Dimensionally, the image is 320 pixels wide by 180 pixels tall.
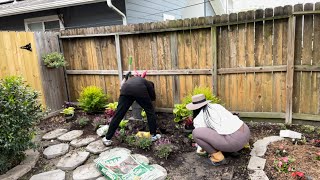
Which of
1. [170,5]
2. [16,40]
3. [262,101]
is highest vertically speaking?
[170,5]

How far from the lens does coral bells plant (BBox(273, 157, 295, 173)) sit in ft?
10.3

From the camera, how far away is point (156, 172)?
3191 millimetres

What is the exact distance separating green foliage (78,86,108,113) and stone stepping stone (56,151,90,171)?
170 cm

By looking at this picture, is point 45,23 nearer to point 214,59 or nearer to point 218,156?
point 214,59

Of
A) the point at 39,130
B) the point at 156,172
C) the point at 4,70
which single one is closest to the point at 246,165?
the point at 156,172

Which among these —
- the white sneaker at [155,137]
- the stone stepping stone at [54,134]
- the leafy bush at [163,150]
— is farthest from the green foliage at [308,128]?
the stone stepping stone at [54,134]

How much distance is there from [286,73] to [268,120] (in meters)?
0.91

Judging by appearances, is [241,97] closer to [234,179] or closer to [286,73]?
[286,73]

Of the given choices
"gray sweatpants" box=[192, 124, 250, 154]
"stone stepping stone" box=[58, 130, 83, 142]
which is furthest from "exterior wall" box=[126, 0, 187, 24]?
"gray sweatpants" box=[192, 124, 250, 154]

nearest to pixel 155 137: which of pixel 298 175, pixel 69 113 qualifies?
pixel 298 175

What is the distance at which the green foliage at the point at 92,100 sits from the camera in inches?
223

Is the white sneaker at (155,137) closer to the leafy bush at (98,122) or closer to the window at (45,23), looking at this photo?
the leafy bush at (98,122)

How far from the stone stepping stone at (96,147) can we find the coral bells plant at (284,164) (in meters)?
2.55

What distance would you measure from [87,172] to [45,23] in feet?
22.5
